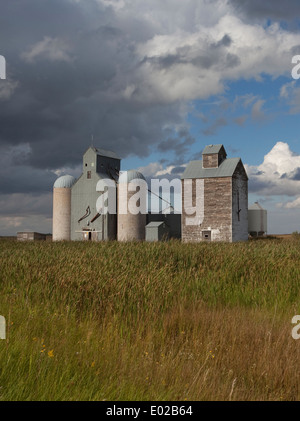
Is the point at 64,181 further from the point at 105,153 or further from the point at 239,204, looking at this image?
the point at 239,204

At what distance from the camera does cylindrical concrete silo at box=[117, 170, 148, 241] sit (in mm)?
37156

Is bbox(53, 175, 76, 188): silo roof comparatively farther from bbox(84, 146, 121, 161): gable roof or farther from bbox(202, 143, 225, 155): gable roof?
bbox(202, 143, 225, 155): gable roof

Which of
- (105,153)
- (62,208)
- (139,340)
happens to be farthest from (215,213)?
(139,340)

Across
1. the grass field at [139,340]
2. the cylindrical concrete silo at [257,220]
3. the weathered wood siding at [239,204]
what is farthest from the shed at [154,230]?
the grass field at [139,340]

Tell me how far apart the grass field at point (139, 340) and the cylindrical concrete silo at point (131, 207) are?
2617 centimetres

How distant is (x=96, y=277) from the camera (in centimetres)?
865

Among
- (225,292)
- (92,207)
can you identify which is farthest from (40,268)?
(92,207)

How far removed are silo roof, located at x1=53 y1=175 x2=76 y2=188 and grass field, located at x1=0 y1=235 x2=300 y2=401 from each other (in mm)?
30968

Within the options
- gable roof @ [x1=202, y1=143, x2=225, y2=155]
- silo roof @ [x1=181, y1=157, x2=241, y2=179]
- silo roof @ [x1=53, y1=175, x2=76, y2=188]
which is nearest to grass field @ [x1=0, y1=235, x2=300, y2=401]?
silo roof @ [x1=181, y1=157, x2=241, y2=179]

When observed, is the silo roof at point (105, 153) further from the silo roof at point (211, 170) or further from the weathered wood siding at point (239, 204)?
the weathered wood siding at point (239, 204)

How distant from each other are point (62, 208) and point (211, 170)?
53.8 ft

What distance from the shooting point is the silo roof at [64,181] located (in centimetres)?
4109

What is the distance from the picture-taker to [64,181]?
135 feet
